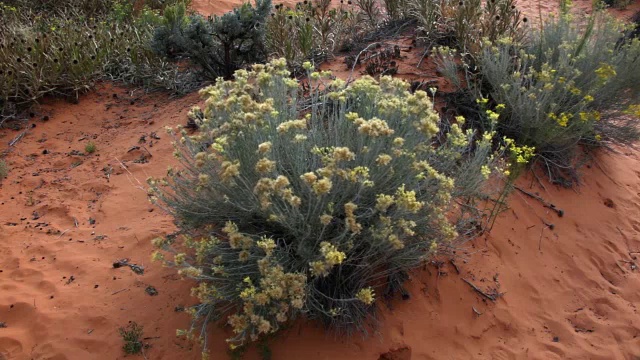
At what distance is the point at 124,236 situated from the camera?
3.74 meters

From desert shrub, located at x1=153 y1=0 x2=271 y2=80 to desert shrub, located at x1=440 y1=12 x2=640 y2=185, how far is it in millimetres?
1947

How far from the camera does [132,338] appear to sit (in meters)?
3.02

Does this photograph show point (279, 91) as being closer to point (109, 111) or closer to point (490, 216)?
point (490, 216)

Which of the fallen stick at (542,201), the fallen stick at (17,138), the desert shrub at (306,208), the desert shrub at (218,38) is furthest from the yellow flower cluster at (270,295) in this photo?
the fallen stick at (17,138)

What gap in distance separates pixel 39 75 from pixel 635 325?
5842mm

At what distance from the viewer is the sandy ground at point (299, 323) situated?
3082 mm

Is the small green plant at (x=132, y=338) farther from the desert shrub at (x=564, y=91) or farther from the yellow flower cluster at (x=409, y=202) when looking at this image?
the desert shrub at (x=564, y=91)

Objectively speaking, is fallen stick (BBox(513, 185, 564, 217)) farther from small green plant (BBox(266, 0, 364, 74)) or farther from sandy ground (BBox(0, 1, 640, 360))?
small green plant (BBox(266, 0, 364, 74))

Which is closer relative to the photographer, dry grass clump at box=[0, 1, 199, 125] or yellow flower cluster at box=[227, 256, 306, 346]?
yellow flower cluster at box=[227, 256, 306, 346]

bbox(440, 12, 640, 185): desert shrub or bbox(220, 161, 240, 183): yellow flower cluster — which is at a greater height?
bbox(220, 161, 240, 183): yellow flower cluster

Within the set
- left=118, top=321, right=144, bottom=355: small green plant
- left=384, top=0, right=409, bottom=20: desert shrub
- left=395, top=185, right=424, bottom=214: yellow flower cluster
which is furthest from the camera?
left=384, top=0, right=409, bottom=20: desert shrub

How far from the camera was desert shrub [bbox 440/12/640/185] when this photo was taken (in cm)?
431

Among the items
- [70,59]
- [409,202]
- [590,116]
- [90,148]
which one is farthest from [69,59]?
[590,116]

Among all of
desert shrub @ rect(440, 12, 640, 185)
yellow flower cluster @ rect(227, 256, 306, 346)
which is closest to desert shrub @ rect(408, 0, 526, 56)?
desert shrub @ rect(440, 12, 640, 185)
